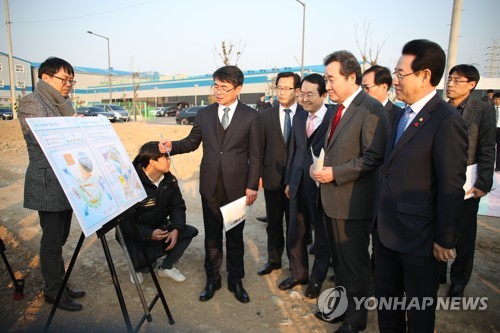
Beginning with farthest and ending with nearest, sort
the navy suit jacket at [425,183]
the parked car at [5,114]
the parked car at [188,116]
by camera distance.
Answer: the parked car at [5,114], the parked car at [188,116], the navy suit jacket at [425,183]

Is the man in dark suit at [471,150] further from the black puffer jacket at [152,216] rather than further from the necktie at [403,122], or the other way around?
the black puffer jacket at [152,216]

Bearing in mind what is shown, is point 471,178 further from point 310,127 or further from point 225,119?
point 225,119

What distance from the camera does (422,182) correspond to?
2004 mm

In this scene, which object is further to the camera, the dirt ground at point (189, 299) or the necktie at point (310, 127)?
the necktie at point (310, 127)

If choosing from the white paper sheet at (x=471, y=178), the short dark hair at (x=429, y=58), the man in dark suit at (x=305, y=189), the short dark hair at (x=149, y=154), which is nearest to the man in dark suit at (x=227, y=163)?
the short dark hair at (x=149, y=154)

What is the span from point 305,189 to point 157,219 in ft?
5.23

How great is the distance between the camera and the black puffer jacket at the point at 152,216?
3.33 meters

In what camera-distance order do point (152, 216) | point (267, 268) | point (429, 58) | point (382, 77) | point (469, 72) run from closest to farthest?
point (429, 58), point (469, 72), point (152, 216), point (267, 268), point (382, 77)

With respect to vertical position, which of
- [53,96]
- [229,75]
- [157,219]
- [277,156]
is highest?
[229,75]

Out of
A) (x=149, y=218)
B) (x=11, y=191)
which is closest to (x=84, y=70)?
(x=11, y=191)

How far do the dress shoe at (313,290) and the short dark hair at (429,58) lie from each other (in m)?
2.18

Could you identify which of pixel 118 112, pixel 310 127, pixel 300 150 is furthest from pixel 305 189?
pixel 118 112

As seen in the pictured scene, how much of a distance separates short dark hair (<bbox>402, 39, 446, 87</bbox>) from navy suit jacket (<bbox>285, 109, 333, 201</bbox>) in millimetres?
1065

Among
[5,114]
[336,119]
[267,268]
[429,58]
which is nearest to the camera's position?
[429,58]
